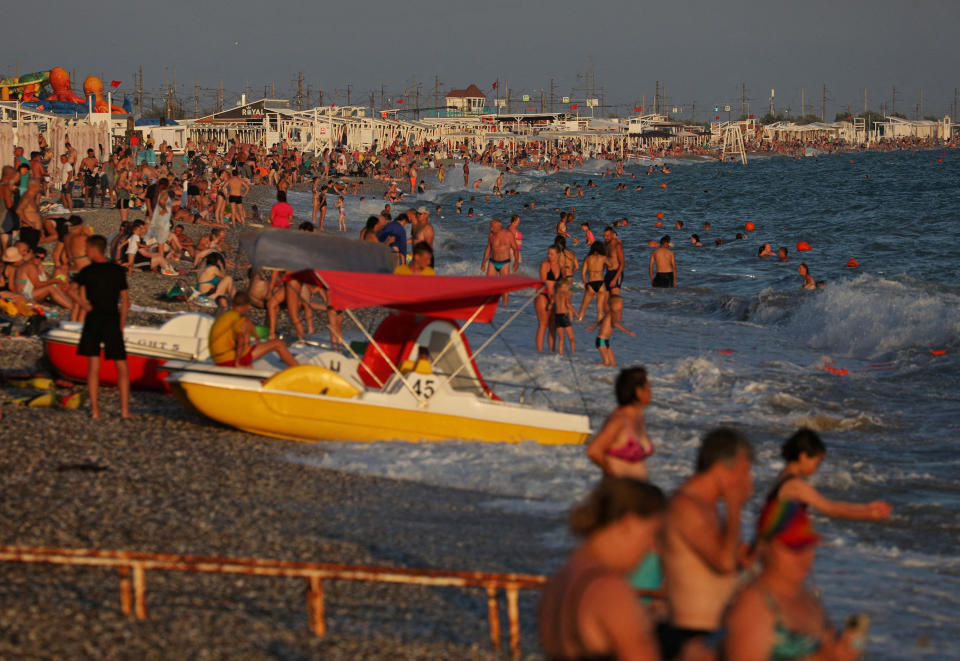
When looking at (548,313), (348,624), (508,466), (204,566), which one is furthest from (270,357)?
(204,566)

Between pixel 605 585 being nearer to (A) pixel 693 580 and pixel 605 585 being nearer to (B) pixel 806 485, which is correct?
(A) pixel 693 580

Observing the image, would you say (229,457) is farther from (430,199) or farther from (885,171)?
(885,171)

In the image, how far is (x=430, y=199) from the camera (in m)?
49.8

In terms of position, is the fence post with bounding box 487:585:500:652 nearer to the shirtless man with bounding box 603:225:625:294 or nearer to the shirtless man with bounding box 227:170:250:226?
the shirtless man with bounding box 603:225:625:294

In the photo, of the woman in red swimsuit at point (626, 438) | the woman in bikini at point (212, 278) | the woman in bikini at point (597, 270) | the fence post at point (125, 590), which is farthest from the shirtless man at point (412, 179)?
the fence post at point (125, 590)

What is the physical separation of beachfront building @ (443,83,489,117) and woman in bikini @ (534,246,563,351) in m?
117

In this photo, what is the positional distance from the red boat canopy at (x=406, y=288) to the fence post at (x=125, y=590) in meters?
4.11

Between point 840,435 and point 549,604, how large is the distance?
28.1ft

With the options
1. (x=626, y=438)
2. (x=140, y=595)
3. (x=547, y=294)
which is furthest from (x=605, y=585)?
(x=547, y=294)

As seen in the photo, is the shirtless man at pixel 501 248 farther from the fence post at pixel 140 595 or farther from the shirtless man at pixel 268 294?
the fence post at pixel 140 595

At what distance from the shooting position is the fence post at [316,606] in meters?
Result: 4.84

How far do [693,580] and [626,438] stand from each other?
5.00ft

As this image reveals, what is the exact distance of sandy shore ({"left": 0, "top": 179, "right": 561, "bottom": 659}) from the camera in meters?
5.06

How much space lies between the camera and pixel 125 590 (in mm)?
5012
